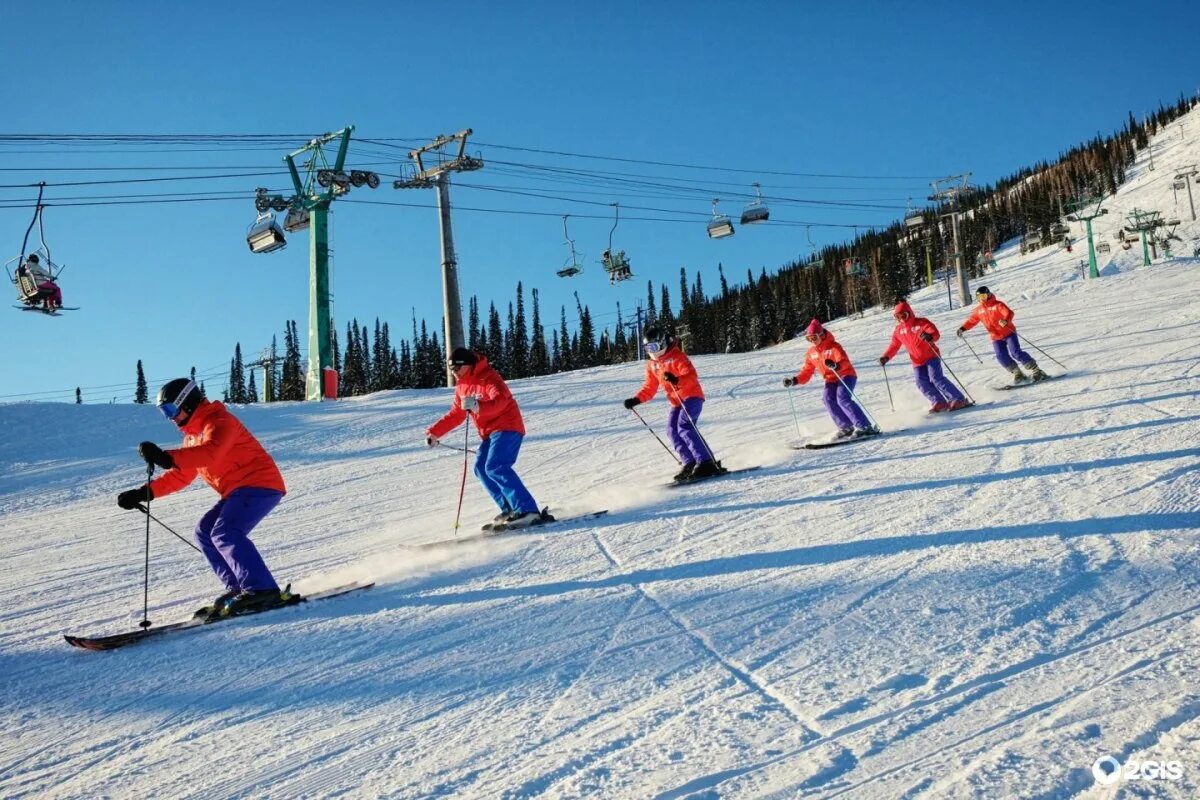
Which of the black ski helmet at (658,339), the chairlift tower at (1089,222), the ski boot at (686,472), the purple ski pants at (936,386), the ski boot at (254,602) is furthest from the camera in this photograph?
the chairlift tower at (1089,222)

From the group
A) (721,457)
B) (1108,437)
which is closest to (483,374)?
(721,457)

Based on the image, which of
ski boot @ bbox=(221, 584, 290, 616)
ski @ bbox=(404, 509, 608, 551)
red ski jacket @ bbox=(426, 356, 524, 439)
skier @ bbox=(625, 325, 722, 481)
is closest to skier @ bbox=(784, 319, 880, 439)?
skier @ bbox=(625, 325, 722, 481)

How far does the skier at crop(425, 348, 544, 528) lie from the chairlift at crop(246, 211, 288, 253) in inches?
719

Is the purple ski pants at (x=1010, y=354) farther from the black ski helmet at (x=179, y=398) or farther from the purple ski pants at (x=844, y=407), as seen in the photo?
the black ski helmet at (x=179, y=398)

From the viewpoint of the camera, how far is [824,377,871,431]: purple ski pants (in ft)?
33.0

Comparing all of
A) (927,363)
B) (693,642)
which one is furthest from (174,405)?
(927,363)

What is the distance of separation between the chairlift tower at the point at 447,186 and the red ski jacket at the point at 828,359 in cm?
1606

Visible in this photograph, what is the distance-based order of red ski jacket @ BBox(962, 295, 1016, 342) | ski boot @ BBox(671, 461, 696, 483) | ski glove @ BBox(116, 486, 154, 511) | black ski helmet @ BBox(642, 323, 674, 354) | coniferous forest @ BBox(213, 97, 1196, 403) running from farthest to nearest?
coniferous forest @ BBox(213, 97, 1196, 403), red ski jacket @ BBox(962, 295, 1016, 342), black ski helmet @ BBox(642, 323, 674, 354), ski boot @ BBox(671, 461, 696, 483), ski glove @ BBox(116, 486, 154, 511)

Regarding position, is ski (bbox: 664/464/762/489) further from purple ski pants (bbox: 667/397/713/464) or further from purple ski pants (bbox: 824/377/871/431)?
purple ski pants (bbox: 824/377/871/431)

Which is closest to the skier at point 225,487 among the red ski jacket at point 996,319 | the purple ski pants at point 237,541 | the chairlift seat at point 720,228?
the purple ski pants at point 237,541

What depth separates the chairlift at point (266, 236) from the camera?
896 inches

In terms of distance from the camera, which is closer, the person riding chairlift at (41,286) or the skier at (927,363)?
the skier at (927,363)

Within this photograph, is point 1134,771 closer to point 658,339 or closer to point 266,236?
point 658,339

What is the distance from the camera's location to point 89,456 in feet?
43.9
